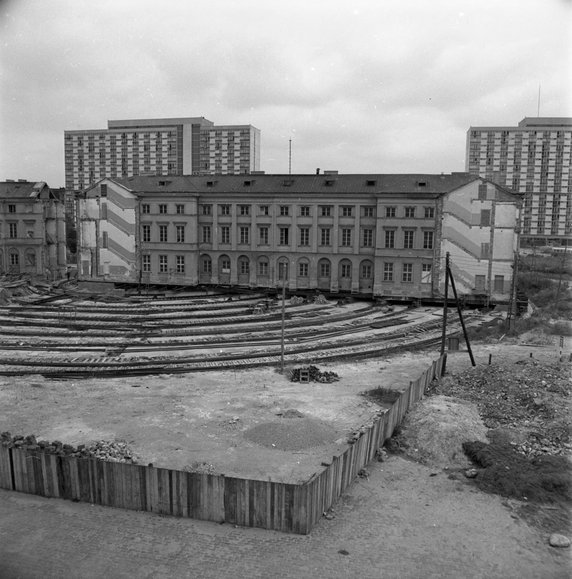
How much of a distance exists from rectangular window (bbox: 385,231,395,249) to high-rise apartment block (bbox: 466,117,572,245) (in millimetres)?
75642

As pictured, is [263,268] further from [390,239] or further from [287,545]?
[287,545]

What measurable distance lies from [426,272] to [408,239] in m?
3.58

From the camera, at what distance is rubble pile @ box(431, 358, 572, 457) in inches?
685

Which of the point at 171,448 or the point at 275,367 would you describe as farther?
the point at 275,367

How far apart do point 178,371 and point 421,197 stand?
33323 mm

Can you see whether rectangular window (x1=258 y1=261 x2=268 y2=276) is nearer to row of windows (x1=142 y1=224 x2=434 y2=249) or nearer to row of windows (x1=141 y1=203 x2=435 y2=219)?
row of windows (x1=142 y1=224 x2=434 y2=249)

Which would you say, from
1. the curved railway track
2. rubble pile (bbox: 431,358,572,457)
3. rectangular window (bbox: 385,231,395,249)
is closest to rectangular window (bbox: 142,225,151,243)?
the curved railway track

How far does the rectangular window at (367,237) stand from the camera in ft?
178

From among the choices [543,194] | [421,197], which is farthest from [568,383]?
[543,194]

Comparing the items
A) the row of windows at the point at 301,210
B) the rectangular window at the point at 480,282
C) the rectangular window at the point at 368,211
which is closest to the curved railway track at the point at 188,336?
the rectangular window at the point at 480,282

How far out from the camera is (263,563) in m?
11.2

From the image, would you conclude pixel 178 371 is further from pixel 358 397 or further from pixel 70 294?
pixel 70 294

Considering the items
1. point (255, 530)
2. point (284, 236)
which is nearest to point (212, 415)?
point (255, 530)

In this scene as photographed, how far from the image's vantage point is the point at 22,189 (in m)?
64.9
